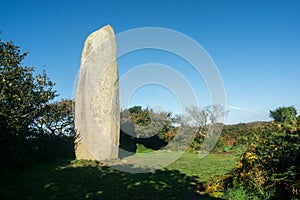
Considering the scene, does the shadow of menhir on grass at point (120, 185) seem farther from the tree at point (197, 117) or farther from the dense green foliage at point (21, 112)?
the tree at point (197, 117)

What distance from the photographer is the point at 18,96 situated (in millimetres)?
10383

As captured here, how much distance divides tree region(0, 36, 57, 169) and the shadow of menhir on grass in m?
2.25

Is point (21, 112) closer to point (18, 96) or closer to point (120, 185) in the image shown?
point (18, 96)

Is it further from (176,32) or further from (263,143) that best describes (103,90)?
(263,143)

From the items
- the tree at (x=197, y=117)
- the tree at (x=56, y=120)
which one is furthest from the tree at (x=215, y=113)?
the tree at (x=56, y=120)

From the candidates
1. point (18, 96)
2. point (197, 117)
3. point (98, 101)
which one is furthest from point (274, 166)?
point (197, 117)

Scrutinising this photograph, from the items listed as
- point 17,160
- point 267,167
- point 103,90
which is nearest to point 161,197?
point 267,167

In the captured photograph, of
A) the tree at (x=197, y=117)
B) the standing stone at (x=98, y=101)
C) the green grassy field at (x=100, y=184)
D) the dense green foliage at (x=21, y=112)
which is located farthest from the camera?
the tree at (x=197, y=117)

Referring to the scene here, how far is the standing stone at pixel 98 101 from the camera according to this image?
9.80 meters

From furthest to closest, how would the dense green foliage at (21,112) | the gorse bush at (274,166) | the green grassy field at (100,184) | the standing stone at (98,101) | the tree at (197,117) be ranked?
the tree at (197,117)
the standing stone at (98,101)
the dense green foliage at (21,112)
the green grassy field at (100,184)
the gorse bush at (274,166)

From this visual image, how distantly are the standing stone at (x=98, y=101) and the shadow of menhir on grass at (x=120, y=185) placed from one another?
2.30m

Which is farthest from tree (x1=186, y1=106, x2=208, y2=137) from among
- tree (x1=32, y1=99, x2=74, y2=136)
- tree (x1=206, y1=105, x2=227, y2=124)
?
tree (x1=32, y1=99, x2=74, y2=136)

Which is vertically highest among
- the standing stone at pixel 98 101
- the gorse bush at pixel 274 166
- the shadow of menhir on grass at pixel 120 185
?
the standing stone at pixel 98 101

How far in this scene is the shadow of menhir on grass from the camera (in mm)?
4973
